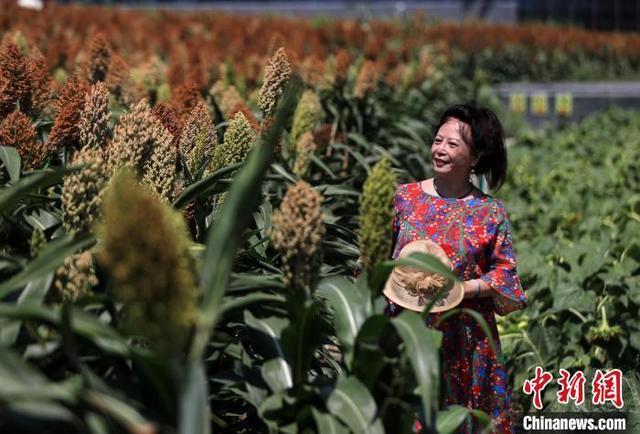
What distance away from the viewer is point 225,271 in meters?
1.92

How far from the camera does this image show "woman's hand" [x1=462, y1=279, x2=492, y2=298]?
332cm

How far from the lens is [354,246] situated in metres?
3.52

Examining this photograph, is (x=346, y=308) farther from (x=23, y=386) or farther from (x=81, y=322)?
(x=23, y=386)

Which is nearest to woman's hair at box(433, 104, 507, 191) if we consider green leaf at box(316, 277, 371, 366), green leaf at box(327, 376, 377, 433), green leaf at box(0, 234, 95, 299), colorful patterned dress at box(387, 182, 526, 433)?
colorful patterned dress at box(387, 182, 526, 433)

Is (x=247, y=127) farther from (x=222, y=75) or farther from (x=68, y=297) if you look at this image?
(x=222, y=75)

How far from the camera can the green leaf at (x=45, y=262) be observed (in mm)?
2234

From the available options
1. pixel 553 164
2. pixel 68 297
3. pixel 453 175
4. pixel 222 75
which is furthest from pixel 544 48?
pixel 68 297

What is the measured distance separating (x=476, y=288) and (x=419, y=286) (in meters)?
0.23

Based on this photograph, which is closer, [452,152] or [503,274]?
[503,274]

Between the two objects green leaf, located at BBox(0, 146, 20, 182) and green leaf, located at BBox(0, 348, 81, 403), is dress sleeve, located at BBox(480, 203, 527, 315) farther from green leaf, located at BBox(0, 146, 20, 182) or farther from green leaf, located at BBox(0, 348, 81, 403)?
green leaf, located at BBox(0, 348, 81, 403)

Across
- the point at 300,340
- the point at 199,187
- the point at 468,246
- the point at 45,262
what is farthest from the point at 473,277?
the point at 45,262

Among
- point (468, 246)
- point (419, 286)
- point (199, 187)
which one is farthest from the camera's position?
point (468, 246)

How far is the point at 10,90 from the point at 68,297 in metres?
1.37

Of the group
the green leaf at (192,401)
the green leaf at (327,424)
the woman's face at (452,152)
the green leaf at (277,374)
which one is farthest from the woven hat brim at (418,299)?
the green leaf at (192,401)
